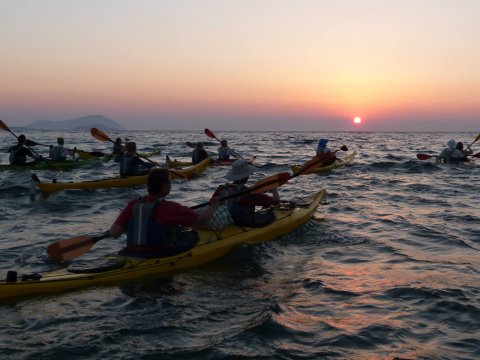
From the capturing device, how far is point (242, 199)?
27.6 feet

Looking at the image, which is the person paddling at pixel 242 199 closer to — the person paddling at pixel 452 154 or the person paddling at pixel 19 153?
the person paddling at pixel 19 153

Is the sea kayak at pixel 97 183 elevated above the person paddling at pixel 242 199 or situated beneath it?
situated beneath

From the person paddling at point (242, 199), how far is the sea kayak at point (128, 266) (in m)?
0.17

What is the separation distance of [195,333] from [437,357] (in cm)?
248

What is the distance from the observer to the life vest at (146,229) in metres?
6.18

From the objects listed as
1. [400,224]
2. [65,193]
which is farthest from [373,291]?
[65,193]

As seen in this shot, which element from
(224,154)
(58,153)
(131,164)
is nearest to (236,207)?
(131,164)

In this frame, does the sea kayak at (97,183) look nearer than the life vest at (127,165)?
Yes

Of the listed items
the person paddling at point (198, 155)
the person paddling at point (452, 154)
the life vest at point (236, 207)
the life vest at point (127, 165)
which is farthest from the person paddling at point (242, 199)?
the person paddling at point (452, 154)

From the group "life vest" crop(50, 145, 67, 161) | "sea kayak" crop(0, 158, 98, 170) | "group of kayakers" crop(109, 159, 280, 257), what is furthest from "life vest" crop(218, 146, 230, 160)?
"group of kayakers" crop(109, 159, 280, 257)

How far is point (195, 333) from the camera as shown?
202 inches

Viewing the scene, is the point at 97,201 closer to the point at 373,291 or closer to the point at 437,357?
the point at 373,291

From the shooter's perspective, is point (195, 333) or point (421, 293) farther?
point (421, 293)

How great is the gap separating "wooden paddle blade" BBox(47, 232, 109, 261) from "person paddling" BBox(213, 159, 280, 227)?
7.28ft
